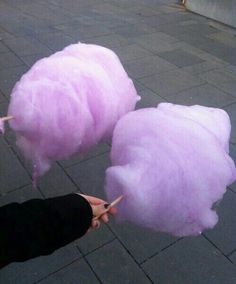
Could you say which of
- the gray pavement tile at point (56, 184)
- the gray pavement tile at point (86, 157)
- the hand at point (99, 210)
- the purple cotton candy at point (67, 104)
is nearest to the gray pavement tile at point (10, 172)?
the gray pavement tile at point (56, 184)

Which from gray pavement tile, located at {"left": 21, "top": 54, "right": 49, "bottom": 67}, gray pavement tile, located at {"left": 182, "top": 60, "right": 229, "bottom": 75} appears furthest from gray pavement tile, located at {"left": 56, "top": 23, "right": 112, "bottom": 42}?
gray pavement tile, located at {"left": 182, "top": 60, "right": 229, "bottom": 75}

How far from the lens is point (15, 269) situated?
2.38m

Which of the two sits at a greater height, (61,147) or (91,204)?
(61,147)

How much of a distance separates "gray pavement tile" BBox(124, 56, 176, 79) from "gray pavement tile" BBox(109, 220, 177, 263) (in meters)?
2.67

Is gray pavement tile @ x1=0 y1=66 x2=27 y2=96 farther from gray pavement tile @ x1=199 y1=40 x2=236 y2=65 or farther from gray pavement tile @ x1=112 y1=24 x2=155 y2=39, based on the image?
gray pavement tile @ x1=199 y1=40 x2=236 y2=65

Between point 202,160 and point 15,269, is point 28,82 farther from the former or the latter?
point 15,269

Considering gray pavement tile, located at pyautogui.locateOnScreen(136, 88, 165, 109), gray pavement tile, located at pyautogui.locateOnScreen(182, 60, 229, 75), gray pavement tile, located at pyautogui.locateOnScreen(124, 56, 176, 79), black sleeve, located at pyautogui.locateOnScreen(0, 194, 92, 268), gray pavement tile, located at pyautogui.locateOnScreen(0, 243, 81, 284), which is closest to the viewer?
black sleeve, located at pyautogui.locateOnScreen(0, 194, 92, 268)

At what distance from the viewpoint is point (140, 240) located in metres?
2.62

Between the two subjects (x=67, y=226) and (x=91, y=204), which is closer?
(x=67, y=226)

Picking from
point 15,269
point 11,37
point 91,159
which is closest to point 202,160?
point 15,269

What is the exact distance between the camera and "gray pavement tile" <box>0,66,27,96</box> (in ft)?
14.4

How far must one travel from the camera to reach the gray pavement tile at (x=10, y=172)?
9.87 ft

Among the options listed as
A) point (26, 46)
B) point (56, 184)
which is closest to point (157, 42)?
point (26, 46)

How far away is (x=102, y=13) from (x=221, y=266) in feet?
Result: 19.9
